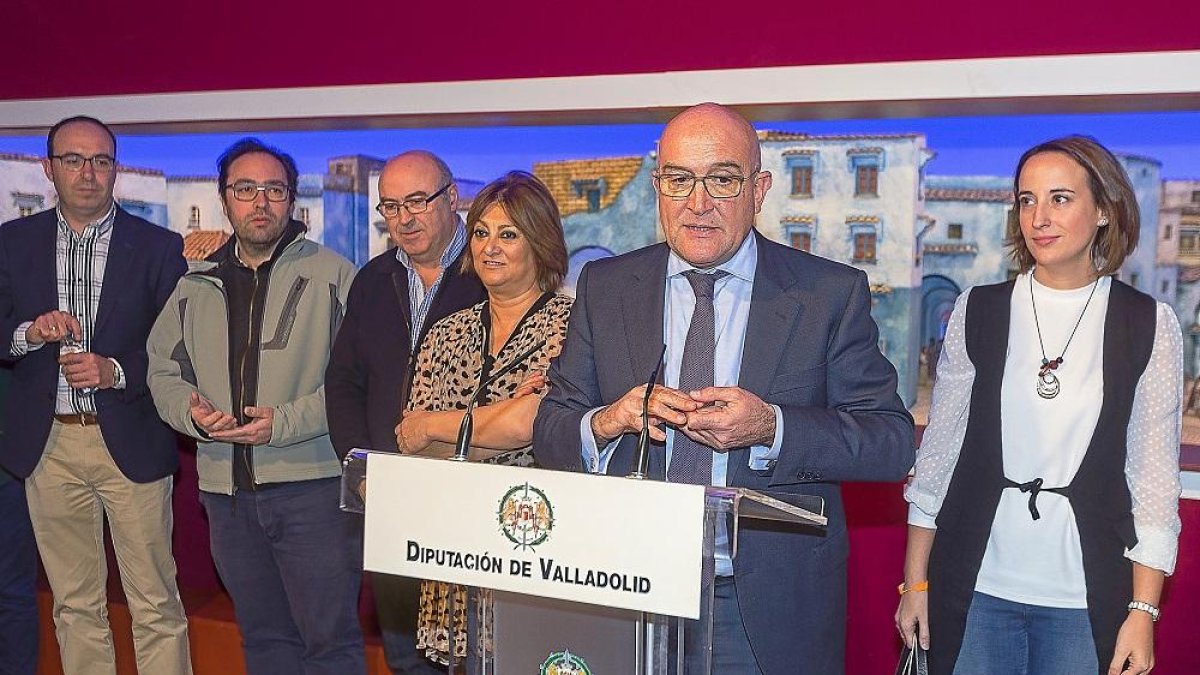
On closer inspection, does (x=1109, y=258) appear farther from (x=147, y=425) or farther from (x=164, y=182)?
(x=164, y=182)

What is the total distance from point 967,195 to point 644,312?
1.77 m

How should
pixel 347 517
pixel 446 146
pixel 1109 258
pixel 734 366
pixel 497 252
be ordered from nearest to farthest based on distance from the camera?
pixel 734 366
pixel 1109 258
pixel 497 252
pixel 347 517
pixel 446 146

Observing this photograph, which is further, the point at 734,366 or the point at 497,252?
the point at 497,252

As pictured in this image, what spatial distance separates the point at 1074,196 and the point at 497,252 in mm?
1261

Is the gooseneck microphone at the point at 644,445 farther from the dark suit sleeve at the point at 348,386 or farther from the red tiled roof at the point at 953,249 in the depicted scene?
the red tiled roof at the point at 953,249

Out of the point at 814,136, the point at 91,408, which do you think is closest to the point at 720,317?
the point at 814,136

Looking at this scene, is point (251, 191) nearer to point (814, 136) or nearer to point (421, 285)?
point (421, 285)

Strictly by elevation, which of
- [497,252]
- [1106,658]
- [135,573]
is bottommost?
[135,573]

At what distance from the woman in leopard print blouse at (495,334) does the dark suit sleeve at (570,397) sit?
225 millimetres

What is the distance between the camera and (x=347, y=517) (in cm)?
323

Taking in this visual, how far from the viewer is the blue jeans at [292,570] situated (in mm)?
3256

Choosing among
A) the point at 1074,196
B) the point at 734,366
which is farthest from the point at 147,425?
the point at 1074,196

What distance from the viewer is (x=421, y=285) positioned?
3105mm

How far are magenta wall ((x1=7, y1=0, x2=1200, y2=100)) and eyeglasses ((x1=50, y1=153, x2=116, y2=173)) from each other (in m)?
0.67
